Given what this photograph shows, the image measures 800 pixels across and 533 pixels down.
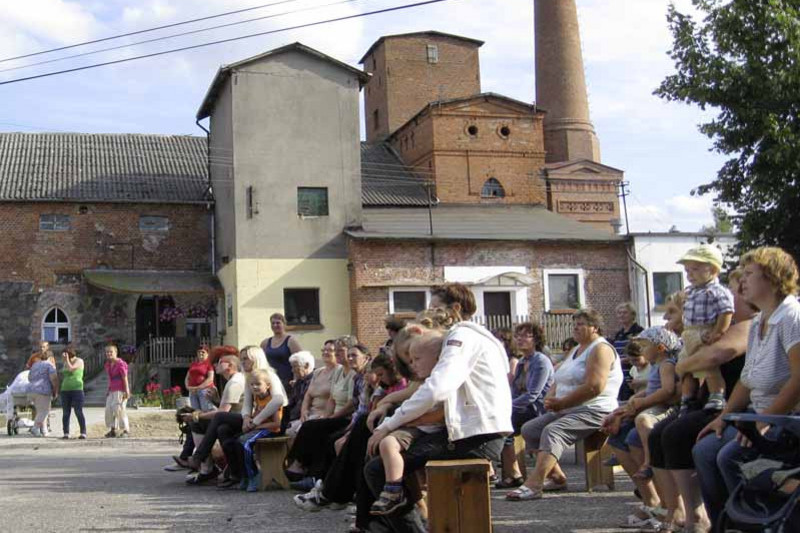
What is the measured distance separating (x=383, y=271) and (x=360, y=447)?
23.9 meters

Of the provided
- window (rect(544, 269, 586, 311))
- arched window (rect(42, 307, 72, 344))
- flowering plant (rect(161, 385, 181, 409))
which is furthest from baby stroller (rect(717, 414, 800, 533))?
arched window (rect(42, 307, 72, 344))

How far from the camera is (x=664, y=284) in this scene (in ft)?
110

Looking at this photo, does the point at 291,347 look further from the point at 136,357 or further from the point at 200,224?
the point at 200,224

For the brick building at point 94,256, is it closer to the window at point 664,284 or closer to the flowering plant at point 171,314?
the flowering plant at point 171,314

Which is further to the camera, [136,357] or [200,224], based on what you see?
[200,224]

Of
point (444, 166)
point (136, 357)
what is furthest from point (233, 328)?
point (444, 166)

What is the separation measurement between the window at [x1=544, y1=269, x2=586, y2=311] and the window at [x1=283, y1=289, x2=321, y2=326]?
7934 mm

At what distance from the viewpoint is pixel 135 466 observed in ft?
45.2

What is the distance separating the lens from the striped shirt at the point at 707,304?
21.0 ft

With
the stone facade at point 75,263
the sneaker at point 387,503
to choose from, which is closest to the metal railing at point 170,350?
the stone facade at point 75,263

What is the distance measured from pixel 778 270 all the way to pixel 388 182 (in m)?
35.2

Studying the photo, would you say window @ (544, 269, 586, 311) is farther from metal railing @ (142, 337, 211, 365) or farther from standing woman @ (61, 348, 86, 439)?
standing woman @ (61, 348, 86, 439)

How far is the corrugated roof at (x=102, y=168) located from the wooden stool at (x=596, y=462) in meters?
29.2

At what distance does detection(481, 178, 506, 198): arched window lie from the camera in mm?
40981
